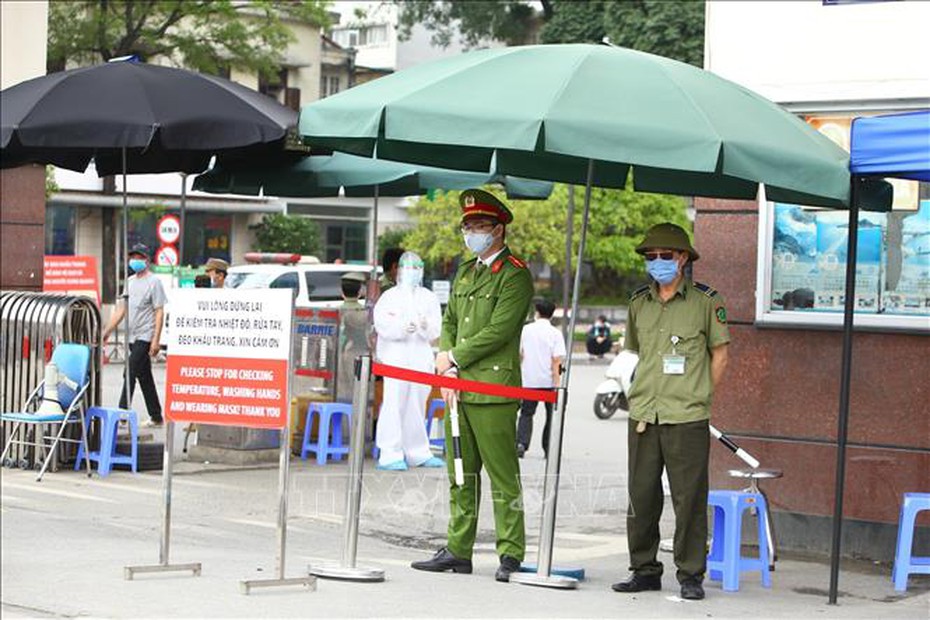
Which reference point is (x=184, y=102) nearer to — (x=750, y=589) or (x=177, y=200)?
(x=750, y=589)

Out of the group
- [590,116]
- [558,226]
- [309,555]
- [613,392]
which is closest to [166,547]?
[309,555]

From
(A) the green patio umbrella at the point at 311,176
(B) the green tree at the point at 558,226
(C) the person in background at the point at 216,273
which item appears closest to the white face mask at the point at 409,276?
(A) the green patio umbrella at the point at 311,176

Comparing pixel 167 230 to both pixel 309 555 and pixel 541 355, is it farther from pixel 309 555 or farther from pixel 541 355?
pixel 309 555

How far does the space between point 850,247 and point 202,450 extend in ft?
23.2

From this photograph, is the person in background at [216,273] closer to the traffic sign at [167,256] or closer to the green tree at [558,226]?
the traffic sign at [167,256]

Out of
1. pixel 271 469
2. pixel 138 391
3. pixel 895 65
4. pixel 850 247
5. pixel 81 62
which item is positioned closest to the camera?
pixel 850 247

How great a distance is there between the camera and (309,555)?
9.68 m

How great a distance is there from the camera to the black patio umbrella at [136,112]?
11.5 meters

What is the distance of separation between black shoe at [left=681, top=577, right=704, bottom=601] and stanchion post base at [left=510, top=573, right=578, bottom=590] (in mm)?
595

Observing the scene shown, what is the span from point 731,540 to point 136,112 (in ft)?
17.8

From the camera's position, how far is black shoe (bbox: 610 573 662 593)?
8.76 meters

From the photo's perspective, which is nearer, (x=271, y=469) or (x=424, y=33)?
(x=271, y=469)

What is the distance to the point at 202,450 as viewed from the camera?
14.2 m

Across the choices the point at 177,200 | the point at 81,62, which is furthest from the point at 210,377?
the point at 177,200
